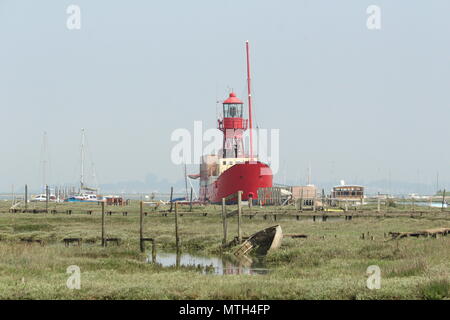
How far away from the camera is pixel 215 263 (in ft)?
98.6

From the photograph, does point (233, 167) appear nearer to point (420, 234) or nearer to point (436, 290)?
point (420, 234)

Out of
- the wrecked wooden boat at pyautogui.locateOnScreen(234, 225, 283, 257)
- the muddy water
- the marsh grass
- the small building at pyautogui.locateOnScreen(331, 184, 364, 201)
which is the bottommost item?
the small building at pyautogui.locateOnScreen(331, 184, 364, 201)

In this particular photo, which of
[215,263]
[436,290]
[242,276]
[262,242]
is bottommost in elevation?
[215,263]

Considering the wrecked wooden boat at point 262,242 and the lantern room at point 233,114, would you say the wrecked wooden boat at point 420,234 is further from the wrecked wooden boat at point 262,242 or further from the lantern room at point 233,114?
the lantern room at point 233,114

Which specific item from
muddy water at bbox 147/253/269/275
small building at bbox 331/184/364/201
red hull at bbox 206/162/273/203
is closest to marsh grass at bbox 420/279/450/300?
muddy water at bbox 147/253/269/275

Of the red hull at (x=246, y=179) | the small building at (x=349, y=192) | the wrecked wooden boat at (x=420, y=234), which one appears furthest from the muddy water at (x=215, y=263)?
the small building at (x=349, y=192)

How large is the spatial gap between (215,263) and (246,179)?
46093 mm

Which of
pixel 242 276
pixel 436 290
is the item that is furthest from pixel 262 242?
pixel 436 290

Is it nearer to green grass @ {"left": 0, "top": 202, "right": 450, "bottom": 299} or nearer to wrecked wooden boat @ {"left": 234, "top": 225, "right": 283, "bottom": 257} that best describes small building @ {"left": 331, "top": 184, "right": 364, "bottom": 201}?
green grass @ {"left": 0, "top": 202, "right": 450, "bottom": 299}

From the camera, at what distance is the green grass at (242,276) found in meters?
18.0

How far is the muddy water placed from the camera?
26984 millimetres

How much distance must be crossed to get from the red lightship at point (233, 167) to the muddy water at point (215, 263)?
137 feet

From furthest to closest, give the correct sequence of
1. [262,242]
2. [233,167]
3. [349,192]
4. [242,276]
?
[349,192], [233,167], [262,242], [242,276]

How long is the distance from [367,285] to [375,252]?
1043cm
